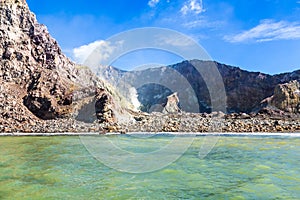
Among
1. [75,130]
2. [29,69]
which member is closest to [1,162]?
[75,130]

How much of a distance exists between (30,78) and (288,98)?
6036 cm

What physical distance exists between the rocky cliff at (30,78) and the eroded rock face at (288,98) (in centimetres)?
4131

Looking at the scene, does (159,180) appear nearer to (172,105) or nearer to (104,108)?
(104,108)

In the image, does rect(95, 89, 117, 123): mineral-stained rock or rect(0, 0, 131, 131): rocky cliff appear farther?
rect(0, 0, 131, 131): rocky cliff

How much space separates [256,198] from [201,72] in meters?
153

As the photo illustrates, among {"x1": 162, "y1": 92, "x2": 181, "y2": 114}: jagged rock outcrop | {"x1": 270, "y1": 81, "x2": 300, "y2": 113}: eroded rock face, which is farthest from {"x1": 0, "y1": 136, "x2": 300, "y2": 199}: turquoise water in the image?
{"x1": 162, "y1": 92, "x2": 181, "y2": 114}: jagged rock outcrop

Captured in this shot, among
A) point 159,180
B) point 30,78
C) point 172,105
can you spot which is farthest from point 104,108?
point 172,105

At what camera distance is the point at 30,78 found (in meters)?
59.8

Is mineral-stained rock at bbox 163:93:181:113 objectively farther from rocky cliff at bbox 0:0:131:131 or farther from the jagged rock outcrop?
rocky cliff at bbox 0:0:131:131

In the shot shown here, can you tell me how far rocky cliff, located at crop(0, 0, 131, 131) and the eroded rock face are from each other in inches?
1626

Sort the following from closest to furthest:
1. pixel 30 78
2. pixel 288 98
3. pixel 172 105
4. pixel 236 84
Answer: pixel 30 78
pixel 288 98
pixel 172 105
pixel 236 84

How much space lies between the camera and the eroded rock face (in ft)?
218

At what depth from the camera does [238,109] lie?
12950 centimetres

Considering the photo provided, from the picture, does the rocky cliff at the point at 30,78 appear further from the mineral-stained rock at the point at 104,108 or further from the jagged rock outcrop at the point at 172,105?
the jagged rock outcrop at the point at 172,105
